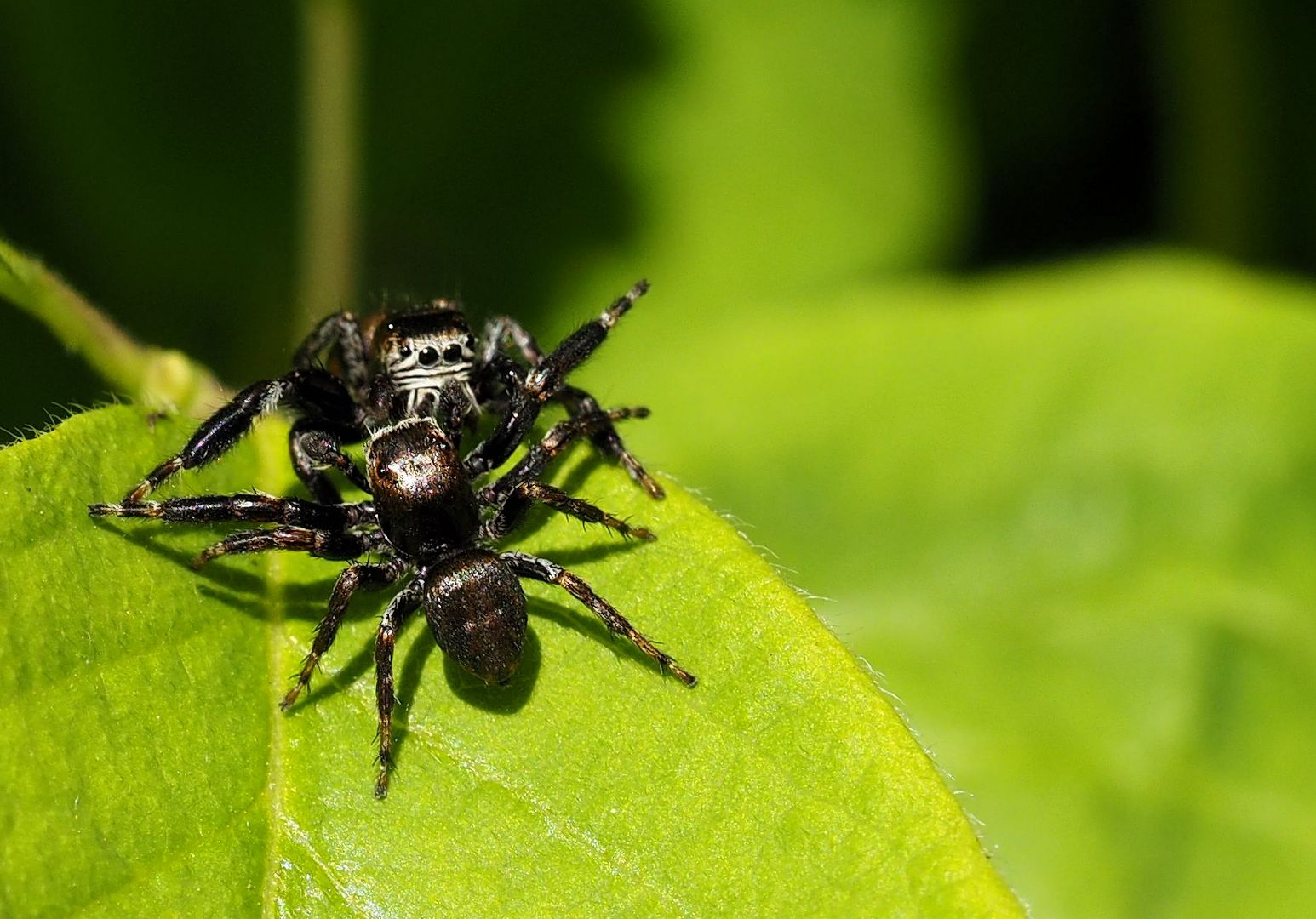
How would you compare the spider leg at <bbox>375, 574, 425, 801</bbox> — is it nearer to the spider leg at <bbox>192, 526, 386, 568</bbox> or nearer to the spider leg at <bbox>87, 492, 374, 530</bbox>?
the spider leg at <bbox>192, 526, 386, 568</bbox>

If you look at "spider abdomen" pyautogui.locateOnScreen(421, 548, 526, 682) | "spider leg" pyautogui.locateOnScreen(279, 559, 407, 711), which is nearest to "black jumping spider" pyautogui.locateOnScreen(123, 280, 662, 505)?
"spider leg" pyautogui.locateOnScreen(279, 559, 407, 711)

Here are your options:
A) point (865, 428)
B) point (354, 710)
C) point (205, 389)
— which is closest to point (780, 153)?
point (865, 428)

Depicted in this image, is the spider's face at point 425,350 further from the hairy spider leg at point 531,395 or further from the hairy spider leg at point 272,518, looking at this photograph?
the hairy spider leg at point 272,518

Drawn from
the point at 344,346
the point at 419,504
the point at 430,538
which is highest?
the point at 344,346

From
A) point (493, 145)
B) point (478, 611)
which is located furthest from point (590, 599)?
point (493, 145)

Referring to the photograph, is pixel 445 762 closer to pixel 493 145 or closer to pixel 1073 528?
pixel 1073 528

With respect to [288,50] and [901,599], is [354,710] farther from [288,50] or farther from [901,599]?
[288,50]

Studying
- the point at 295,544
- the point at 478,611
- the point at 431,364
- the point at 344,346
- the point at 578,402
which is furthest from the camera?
the point at 344,346
